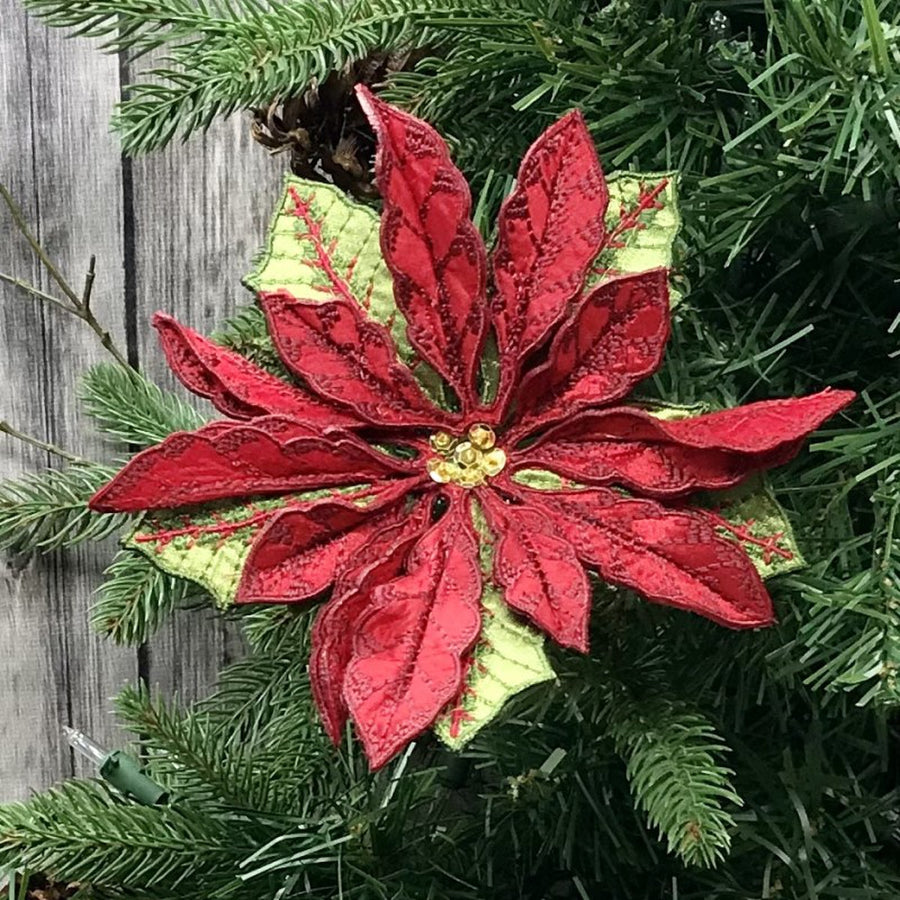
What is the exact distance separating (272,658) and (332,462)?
0.20 metres

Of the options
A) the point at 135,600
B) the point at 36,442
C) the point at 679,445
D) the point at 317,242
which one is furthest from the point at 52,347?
the point at 679,445

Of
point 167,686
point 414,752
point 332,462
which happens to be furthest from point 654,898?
point 167,686

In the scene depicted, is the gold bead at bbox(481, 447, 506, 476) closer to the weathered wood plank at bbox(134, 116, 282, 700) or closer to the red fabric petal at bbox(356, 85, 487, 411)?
the red fabric petal at bbox(356, 85, 487, 411)

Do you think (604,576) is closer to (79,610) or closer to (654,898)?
(654,898)

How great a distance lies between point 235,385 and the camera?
347mm

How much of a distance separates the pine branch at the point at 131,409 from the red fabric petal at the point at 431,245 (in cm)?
20

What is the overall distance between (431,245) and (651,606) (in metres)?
0.15

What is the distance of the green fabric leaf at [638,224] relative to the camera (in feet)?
1.08

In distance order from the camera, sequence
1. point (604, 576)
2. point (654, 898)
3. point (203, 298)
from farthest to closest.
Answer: point (203, 298) → point (654, 898) → point (604, 576)

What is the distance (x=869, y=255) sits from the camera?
345mm

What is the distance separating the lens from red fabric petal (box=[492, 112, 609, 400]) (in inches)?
12.9

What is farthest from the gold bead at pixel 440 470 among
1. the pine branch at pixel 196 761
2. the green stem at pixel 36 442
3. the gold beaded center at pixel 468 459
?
the green stem at pixel 36 442

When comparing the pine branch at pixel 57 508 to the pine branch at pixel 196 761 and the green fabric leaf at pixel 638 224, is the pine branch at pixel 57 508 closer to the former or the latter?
the pine branch at pixel 196 761

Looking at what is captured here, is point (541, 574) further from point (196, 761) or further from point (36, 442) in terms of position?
point (36, 442)
